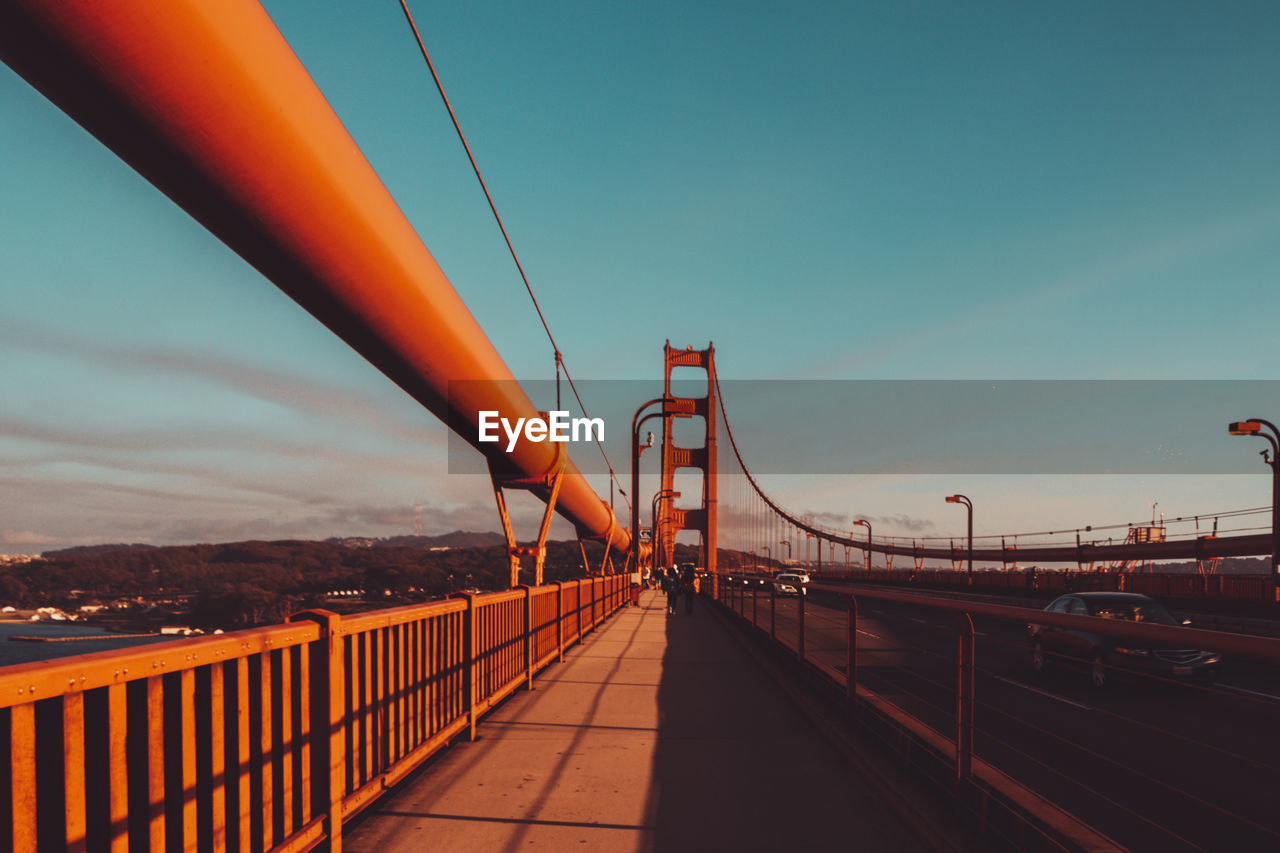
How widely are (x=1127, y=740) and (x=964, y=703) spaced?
17.0 feet

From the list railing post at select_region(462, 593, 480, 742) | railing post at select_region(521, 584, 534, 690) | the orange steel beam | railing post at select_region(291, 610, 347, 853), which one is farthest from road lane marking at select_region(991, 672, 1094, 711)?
the orange steel beam

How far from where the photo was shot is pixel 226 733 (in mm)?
3215

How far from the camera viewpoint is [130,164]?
12.2ft

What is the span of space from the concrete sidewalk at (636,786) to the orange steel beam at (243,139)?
322 cm

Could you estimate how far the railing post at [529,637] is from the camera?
9.23 m

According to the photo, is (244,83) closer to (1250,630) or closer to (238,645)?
(238,645)

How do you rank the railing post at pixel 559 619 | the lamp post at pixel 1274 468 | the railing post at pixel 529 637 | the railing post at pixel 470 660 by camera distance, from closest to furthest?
1. the railing post at pixel 470 660
2. the railing post at pixel 529 637
3. the railing post at pixel 559 619
4. the lamp post at pixel 1274 468

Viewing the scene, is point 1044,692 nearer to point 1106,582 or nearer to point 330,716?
point 330,716

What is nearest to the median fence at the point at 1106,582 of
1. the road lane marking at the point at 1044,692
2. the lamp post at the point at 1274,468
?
the lamp post at the point at 1274,468

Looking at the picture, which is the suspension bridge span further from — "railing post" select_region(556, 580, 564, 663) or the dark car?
"railing post" select_region(556, 580, 564, 663)

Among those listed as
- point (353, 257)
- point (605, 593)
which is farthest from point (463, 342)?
point (605, 593)

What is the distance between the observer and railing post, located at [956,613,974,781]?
4266 millimetres

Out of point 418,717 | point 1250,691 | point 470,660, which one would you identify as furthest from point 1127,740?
point 418,717

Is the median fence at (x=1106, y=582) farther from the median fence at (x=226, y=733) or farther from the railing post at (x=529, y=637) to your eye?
the median fence at (x=226, y=733)
